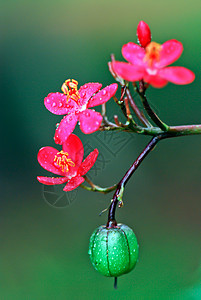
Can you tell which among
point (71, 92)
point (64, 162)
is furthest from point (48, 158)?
point (71, 92)

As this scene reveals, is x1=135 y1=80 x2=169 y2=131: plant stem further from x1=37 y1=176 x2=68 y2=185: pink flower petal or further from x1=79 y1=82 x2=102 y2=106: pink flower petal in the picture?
x1=37 y1=176 x2=68 y2=185: pink flower petal

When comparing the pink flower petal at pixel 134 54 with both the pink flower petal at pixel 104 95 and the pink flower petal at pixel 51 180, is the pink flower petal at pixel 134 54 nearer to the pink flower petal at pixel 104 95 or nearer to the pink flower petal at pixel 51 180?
the pink flower petal at pixel 104 95

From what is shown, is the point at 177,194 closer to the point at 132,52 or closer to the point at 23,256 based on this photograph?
the point at 23,256

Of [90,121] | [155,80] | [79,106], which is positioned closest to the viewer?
[155,80]

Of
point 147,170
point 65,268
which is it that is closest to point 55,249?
point 65,268

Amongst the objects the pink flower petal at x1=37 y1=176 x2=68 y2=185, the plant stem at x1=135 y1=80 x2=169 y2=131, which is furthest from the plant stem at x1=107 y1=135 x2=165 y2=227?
the pink flower petal at x1=37 y1=176 x2=68 y2=185

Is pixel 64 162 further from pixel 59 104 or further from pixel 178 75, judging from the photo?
pixel 178 75
